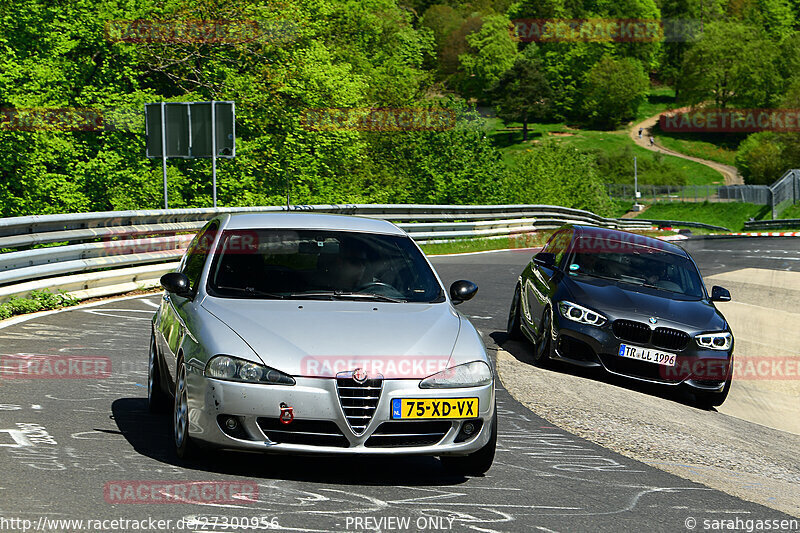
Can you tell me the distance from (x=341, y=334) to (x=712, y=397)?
242 inches

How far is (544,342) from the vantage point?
433 inches

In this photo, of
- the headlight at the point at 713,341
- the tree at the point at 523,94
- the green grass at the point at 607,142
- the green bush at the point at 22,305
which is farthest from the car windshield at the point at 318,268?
the tree at the point at 523,94

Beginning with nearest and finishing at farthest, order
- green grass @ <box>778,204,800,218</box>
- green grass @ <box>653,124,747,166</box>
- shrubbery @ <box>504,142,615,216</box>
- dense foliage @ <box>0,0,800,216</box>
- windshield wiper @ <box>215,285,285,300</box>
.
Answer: windshield wiper @ <box>215,285,285,300</box> < dense foliage @ <box>0,0,800,216</box> < shrubbery @ <box>504,142,615,216</box> < green grass @ <box>778,204,800,218</box> < green grass @ <box>653,124,747,166</box>

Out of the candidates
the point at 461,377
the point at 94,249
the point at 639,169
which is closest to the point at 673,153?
the point at 639,169

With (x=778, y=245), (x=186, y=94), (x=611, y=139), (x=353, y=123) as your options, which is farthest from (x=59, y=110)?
(x=611, y=139)

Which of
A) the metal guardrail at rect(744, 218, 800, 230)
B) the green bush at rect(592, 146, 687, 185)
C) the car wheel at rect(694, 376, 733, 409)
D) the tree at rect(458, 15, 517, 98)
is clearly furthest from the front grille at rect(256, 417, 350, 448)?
the tree at rect(458, 15, 517, 98)

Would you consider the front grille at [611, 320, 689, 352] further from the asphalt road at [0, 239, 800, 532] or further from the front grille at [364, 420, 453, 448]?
the front grille at [364, 420, 453, 448]

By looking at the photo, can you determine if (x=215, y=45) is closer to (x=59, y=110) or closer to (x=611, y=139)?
(x=59, y=110)

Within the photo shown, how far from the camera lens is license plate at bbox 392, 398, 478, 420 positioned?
5641 mm

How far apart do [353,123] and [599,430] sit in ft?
118

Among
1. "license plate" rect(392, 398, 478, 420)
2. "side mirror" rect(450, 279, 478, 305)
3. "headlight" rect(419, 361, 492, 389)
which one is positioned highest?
"side mirror" rect(450, 279, 478, 305)

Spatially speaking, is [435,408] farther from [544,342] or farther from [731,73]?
[731,73]

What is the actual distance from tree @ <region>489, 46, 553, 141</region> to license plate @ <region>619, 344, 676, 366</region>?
468 ft

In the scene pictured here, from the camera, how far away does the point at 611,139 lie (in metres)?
145
